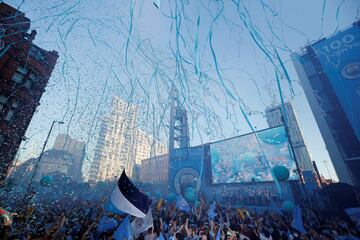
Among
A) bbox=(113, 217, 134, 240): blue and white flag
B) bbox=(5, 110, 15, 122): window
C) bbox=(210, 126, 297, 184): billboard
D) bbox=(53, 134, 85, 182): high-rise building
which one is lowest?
bbox=(113, 217, 134, 240): blue and white flag

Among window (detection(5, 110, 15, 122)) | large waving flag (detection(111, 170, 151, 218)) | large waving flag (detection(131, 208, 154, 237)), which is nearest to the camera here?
large waving flag (detection(111, 170, 151, 218))

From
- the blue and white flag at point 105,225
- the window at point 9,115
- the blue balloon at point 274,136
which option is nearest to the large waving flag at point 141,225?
the blue and white flag at point 105,225

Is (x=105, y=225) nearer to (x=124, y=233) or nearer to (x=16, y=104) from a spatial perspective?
(x=124, y=233)

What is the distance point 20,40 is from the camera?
802 inches

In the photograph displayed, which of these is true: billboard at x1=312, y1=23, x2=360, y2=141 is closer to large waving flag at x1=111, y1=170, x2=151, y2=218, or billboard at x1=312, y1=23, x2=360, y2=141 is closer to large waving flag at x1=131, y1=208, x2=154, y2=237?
large waving flag at x1=131, y1=208, x2=154, y2=237

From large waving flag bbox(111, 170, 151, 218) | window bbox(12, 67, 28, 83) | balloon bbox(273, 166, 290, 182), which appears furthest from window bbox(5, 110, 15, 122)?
balloon bbox(273, 166, 290, 182)

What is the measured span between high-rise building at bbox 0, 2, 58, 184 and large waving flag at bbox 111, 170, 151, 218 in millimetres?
19391

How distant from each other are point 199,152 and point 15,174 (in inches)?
3071

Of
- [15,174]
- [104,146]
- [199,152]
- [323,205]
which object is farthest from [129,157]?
[323,205]

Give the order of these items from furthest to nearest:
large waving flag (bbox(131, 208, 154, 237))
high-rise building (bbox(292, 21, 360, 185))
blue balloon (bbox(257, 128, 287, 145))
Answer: blue balloon (bbox(257, 128, 287, 145)) → high-rise building (bbox(292, 21, 360, 185)) → large waving flag (bbox(131, 208, 154, 237))

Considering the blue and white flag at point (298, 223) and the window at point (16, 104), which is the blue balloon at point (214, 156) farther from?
the window at point (16, 104)

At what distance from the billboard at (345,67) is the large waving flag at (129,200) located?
2656 cm

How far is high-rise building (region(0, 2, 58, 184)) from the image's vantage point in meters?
18.2

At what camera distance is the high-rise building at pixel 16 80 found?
→ 59.6 feet
